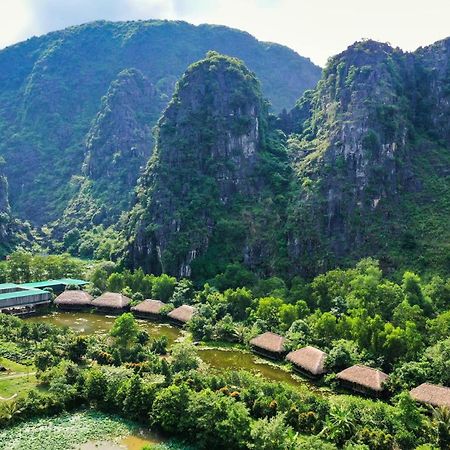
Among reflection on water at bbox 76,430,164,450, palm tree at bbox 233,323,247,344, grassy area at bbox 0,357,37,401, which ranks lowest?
palm tree at bbox 233,323,247,344

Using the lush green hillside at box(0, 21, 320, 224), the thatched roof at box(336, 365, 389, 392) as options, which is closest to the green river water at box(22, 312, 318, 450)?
the thatched roof at box(336, 365, 389, 392)

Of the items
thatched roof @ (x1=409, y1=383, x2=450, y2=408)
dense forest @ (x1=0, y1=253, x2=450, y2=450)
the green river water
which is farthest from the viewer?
thatched roof @ (x1=409, y1=383, x2=450, y2=408)

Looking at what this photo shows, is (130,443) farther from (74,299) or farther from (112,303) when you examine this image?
(74,299)

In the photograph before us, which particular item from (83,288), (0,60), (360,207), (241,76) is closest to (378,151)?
(360,207)

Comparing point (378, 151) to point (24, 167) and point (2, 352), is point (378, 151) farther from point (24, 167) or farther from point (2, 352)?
point (24, 167)

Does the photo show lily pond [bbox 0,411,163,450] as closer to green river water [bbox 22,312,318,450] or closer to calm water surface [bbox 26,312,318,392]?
green river water [bbox 22,312,318,450]
